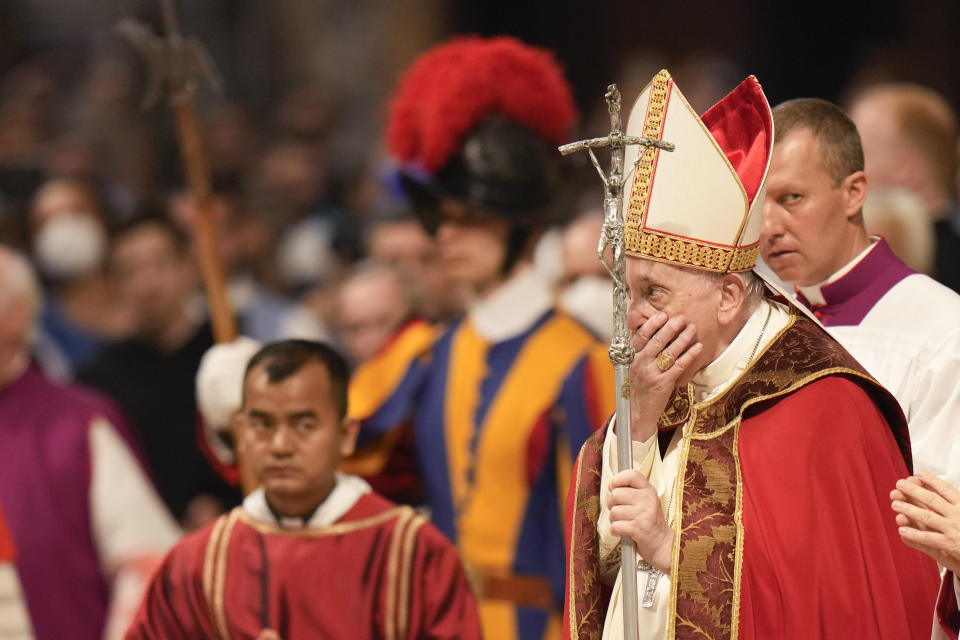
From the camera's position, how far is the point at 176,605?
3973 millimetres

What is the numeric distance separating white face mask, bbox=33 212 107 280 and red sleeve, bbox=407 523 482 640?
15.3ft

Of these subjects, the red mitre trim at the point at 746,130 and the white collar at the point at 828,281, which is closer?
the red mitre trim at the point at 746,130

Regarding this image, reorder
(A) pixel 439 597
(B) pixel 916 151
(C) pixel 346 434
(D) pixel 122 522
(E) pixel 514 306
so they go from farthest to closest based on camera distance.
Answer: (B) pixel 916 151 → (D) pixel 122 522 → (E) pixel 514 306 → (C) pixel 346 434 → (A) pixel 439 597

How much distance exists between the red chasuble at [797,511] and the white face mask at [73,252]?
18.2ft

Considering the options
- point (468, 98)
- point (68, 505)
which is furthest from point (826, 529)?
point (68, 505)

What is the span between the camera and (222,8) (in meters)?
13.4

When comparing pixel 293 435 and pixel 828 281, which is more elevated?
pixel 828 281

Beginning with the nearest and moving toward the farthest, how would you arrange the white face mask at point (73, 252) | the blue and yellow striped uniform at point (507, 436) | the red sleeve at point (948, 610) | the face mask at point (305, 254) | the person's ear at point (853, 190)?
the red sleeve at point (948, 610)
the person's ear at point (853, 190)
the blue and yellow striped uniform at point (507, 436)
the white face mask at point (73, 252)
the face mask at point (305, 254)

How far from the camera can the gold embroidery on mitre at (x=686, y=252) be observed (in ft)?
10.5

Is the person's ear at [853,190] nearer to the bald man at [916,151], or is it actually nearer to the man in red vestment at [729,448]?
the man in red vestment at [729,448]

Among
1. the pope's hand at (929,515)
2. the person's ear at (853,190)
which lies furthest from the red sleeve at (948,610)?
the person's ear at (853,190)

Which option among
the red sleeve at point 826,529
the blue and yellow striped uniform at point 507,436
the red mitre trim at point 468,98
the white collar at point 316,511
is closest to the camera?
the red sleeve at point 826,529

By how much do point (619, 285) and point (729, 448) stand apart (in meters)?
0.46

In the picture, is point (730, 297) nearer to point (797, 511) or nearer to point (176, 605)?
point (797, 511)
